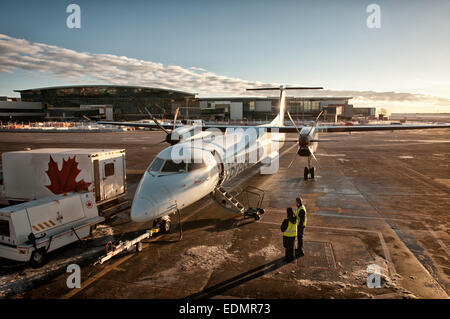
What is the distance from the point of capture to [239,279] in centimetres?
754

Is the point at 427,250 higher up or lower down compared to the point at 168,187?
lower down

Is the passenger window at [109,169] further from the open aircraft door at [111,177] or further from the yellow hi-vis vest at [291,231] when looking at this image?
the yellow hi-vis vest at [291,231]

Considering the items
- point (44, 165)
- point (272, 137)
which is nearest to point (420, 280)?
point (44, 165)

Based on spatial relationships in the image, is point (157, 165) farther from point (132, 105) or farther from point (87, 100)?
point (87, 100)

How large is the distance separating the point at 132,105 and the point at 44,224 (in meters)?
117

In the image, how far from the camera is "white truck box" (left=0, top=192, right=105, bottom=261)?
805cm

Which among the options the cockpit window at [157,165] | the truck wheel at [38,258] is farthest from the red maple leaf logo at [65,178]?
the truck wheel at [38,258]

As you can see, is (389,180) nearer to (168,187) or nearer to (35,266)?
(168,187)

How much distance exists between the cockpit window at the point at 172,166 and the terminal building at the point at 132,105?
320 ft

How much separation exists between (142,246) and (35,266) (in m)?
3.09

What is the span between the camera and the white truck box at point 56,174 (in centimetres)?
1145

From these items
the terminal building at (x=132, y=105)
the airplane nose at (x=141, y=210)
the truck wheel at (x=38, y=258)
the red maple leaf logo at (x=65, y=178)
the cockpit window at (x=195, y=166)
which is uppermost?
the terminal building at (x=132, y=105)

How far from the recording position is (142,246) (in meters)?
9.68

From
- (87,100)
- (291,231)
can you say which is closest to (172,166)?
(291,231)
